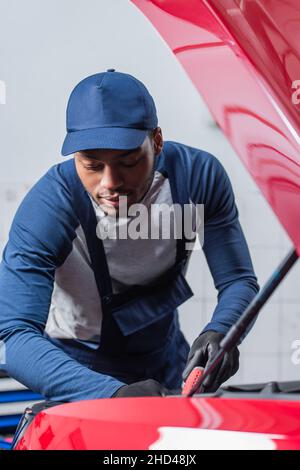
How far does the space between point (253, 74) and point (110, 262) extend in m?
0.69

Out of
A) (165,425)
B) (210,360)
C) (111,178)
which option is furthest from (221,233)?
(165,425)

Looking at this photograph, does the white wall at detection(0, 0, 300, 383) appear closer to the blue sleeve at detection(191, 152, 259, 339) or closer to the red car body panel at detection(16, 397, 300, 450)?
the blue sleeve at detection(191, 152, 259, 339)

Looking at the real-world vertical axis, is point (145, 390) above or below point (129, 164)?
below

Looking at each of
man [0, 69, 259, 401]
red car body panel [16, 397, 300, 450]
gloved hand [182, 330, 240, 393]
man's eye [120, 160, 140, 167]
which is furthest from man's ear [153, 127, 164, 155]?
red car body panel [16, 397, 300, 450]

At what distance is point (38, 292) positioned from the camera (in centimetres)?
138

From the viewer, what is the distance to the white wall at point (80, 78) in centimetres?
137

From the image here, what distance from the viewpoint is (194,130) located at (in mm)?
1536

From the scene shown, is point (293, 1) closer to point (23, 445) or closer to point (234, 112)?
point (234, 112)

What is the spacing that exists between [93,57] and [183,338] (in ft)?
2.00

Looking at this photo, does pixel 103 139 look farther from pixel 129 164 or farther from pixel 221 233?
pixel 221 233

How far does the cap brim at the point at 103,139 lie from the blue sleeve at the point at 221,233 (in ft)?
0.93

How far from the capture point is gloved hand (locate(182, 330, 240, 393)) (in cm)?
102

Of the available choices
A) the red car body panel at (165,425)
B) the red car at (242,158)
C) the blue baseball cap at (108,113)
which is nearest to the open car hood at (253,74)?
the red car at (242,158)

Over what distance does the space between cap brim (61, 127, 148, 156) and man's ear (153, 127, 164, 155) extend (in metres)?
0.10
